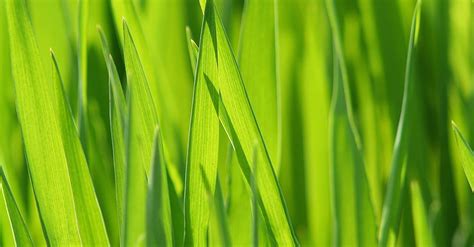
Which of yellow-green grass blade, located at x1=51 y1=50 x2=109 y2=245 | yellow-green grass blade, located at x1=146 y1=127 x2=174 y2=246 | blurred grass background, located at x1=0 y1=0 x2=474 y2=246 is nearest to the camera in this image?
yellow-green grass blade, located at x1=146 y1=127 x2=174 y2=246

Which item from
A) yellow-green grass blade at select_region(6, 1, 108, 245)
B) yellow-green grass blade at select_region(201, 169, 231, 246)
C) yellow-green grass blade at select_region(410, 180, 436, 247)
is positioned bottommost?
yellow-green grass blade at select_region(410, 180, 436, 247)

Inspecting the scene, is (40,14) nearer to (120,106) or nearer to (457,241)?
(120,106)

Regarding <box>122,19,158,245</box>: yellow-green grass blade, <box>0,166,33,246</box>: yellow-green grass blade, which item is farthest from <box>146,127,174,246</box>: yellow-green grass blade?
<box>0,166,33,246</box>: yellow-green grass blade

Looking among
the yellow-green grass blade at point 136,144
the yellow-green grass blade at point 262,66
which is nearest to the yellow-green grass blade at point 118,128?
the yellow-green grass blade at point 136,144

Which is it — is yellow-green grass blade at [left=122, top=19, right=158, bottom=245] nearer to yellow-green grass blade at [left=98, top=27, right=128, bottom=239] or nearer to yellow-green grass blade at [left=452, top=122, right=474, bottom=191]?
yellow-green grass blade at [left=98, top=27, right=128, bottom=239]

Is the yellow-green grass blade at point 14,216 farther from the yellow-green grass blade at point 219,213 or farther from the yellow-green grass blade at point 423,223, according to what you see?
the yellow-green grass blade at point 423,223

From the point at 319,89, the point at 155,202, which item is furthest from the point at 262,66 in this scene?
the point at 155,202

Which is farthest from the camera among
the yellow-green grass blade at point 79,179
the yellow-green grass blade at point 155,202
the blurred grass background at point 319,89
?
the blurred grass background at point 319,89

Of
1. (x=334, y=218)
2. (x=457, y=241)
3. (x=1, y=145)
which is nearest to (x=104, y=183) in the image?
(x=1, y=145)
